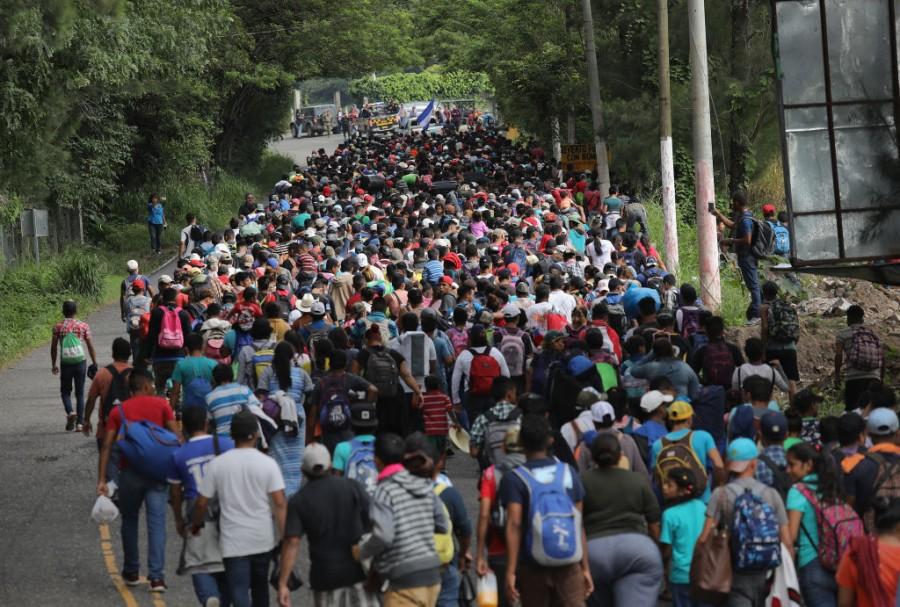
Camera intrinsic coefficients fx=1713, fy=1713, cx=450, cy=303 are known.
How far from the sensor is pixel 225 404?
473 inches

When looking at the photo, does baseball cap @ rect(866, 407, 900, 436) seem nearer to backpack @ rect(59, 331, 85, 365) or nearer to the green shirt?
the green shirt

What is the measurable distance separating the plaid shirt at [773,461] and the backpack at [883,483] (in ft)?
1.74

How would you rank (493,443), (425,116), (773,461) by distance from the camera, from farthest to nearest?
(425,116)
(493,443)
(773,461)

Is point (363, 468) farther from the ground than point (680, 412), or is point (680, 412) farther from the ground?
point (680, 412)

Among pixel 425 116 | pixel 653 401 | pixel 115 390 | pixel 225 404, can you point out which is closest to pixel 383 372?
pixel 115 390

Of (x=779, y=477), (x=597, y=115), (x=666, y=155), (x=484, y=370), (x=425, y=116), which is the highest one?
(x=425, y=116)

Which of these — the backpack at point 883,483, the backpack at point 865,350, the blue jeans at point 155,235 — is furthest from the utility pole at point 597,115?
the backpack at point 883,483

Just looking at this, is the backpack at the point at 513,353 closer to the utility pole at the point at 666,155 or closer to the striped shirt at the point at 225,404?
the striped shirt at the point at 225,404

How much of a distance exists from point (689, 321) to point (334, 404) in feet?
15.3

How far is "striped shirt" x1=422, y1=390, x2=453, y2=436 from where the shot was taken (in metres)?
14.6

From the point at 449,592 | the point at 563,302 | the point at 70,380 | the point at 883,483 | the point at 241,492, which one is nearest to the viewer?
the point at 449,592

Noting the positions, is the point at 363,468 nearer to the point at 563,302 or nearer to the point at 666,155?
the point at 563,302

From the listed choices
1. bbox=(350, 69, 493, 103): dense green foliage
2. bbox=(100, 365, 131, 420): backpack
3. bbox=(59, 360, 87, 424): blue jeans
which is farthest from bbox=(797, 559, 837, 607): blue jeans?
bbox=(350, 69, 493, 103): dense green foliage

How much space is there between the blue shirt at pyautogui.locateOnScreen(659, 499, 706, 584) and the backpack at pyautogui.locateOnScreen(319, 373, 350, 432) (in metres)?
3.21
